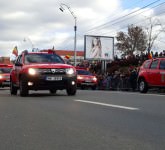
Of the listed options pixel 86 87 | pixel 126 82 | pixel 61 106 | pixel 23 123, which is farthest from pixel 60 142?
pixel 86 87

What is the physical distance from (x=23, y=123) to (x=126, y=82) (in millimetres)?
20329

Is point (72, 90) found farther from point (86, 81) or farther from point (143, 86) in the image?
point (86, 81)

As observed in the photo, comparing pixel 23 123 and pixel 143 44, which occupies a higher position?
pixel 143 44

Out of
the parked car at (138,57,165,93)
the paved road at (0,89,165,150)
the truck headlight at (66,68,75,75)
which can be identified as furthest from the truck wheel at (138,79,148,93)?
the paved road at (0,89,165,150)

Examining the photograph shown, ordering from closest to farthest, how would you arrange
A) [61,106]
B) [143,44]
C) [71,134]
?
1. [71,134]
2. [61,106]
3. [143,44]

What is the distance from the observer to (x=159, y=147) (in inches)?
234

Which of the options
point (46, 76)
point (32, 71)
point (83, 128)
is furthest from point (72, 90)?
point (83, 128)

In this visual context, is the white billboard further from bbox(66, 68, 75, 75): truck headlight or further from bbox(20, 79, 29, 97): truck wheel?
bbox(66, 68, 75, 75): truck headlight

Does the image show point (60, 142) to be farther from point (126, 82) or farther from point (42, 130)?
point (126, 82)

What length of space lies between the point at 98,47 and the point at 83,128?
4291 cm

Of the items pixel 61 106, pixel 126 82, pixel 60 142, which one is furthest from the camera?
pixel 126 82

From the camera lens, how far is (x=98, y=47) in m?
50.2

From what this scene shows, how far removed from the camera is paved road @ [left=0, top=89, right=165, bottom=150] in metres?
6.16

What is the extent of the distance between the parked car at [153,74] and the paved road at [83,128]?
9.11 metres
